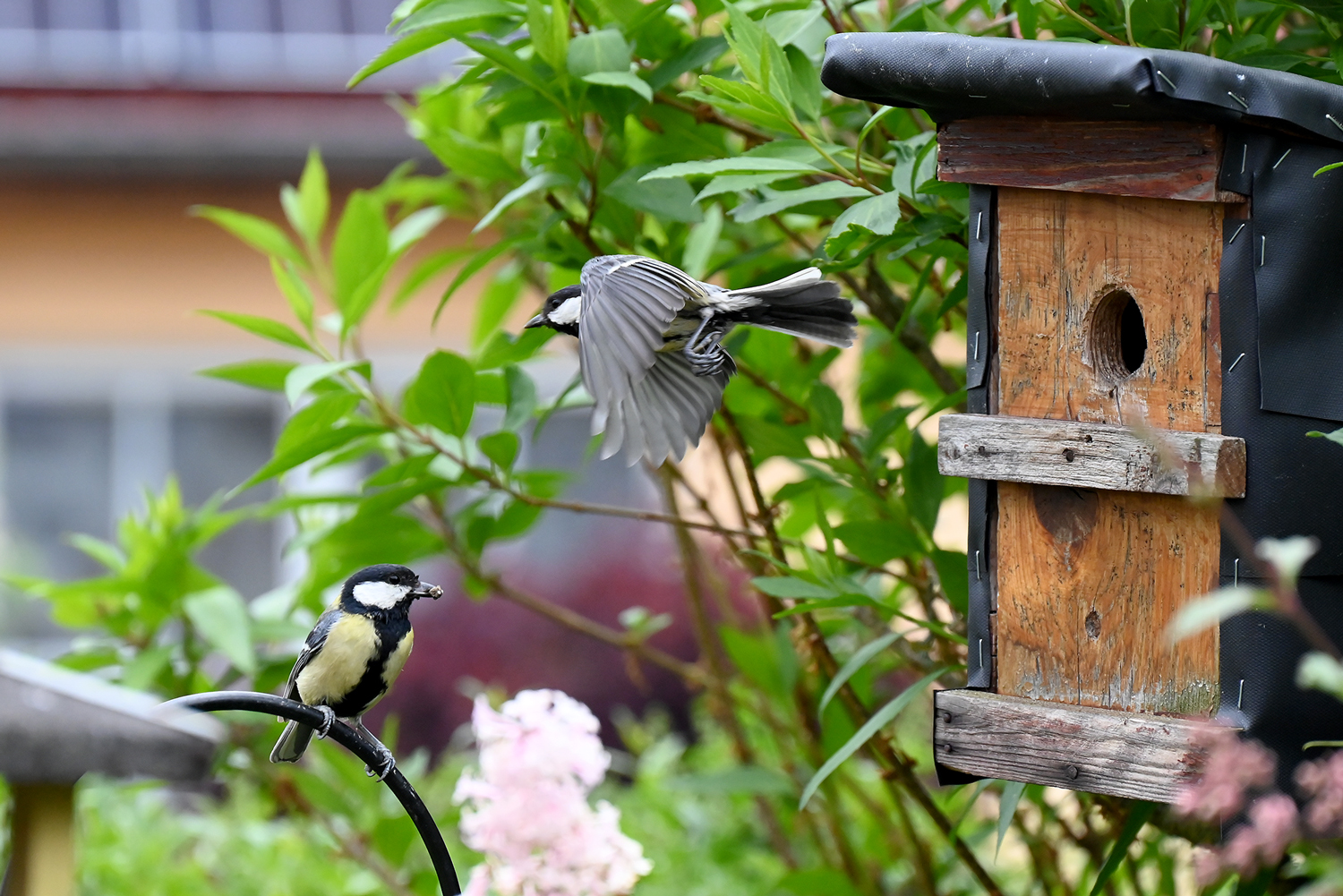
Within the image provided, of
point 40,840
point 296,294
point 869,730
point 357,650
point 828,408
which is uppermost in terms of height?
point 296,294

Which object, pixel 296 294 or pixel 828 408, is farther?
pixel 296 294

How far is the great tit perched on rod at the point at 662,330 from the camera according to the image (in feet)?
4.78

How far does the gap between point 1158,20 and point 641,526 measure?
4.98m

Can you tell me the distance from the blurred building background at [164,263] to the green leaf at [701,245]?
4.35 meters

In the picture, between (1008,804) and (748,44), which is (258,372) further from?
(1008,804)

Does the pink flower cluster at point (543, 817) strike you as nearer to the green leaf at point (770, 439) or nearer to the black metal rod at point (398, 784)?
the black metal rod at point (398, 784)

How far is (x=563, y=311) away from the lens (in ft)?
5.62

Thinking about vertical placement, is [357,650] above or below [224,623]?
above

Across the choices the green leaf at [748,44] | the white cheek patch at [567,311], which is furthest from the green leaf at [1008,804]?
the green leaf at [748,44]

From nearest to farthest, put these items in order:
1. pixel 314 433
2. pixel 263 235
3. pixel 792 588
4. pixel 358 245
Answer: pixel 792 588, pixel 314 433, pixel 358 245, pixel 263 235

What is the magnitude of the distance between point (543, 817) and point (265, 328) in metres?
0.80

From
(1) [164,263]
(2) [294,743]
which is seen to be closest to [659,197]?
(2) [294,743]

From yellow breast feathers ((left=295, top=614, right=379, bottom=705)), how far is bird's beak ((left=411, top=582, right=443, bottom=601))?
14 centimetres

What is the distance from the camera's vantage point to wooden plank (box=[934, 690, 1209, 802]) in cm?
142
